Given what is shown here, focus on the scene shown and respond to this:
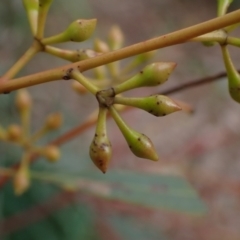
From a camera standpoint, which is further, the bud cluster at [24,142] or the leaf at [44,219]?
the leaf at [44,219]

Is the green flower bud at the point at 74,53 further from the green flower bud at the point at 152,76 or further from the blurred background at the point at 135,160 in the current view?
the blurred background at the point at 135,160

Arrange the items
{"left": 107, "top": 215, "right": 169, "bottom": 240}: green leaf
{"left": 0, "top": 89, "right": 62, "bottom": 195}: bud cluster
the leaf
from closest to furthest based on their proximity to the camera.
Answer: {"left": 0, "top": 89, "right": 62, "bottom": 195}: bud cluster < the leaf < {"left": 107, "top": 215, "right": 169, "bottom": 240}: green leaf

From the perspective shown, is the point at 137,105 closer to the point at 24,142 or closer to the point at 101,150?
the point at 101,150

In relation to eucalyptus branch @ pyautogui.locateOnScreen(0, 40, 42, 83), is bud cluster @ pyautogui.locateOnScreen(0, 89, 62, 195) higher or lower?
lower

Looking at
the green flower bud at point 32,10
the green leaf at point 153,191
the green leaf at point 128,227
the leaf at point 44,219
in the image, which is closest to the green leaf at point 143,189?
the green leaf at point 153,191

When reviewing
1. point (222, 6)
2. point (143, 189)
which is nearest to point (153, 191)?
point (143, 189)

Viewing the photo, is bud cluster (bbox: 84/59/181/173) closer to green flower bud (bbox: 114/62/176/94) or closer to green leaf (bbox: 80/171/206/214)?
green flower bud (bbox: 114/62/176/94)

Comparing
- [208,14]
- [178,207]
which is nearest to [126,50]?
[178,207]

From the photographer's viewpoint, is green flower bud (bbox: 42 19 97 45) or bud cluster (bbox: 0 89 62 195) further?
bud cluster (bbox: 0 89 62 195)

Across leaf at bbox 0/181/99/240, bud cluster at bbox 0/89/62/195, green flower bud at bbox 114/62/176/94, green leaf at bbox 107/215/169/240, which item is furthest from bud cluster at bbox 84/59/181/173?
green leaf at bbox 107/215/169/240
